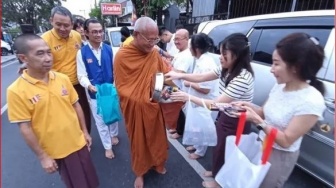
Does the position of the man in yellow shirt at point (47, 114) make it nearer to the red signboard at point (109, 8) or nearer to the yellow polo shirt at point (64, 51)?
the yellow polo shirt at point (64, 51)

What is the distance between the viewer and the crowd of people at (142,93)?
122cm

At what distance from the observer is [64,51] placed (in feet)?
8.31

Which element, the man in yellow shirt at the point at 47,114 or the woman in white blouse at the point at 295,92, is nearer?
the woman in white blouse at the point at 295,92

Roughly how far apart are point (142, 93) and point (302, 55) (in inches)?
50.6

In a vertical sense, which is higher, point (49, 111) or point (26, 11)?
point (26, 11)

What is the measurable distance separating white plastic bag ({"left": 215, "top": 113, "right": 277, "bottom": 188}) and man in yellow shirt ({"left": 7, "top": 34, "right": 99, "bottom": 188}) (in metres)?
1.09

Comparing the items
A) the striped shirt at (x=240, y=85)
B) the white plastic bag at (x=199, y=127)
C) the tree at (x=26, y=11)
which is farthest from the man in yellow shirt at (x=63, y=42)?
the tree at (x=26, y=11)

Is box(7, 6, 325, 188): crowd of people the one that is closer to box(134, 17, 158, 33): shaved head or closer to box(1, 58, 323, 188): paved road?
box(134, 17, 158, 33): shaved head

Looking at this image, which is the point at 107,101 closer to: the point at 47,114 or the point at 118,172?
the point at 118,172

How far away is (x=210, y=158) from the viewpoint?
9.37ft

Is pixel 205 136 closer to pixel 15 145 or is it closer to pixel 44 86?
pixel 44 86

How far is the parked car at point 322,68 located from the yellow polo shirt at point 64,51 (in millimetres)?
2007

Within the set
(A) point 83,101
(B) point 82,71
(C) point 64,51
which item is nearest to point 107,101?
(B) point 82,71

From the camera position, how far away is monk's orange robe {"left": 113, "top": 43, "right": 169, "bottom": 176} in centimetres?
205
